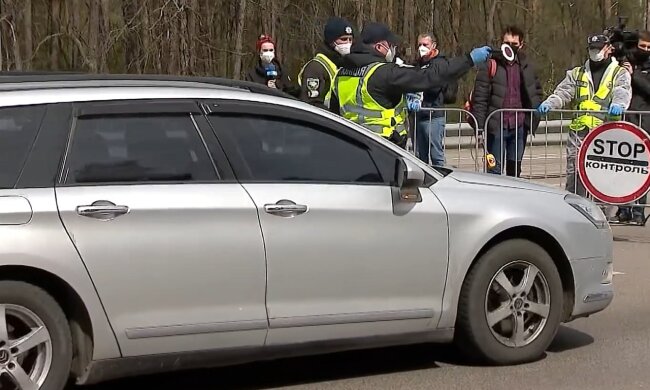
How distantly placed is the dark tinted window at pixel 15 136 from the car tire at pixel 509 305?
2367 mm

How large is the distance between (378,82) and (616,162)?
10.8 ft

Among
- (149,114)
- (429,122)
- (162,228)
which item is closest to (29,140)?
(149,114)

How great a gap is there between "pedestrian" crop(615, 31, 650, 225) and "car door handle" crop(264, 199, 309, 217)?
6349 mm

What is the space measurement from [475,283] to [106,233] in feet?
6.64

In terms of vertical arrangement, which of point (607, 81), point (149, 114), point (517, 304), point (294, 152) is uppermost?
point (149, 114)

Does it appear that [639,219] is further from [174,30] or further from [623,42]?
[174,30]

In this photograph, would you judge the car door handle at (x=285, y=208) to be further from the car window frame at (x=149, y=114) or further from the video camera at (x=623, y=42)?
the video camera at (x=623, y=42)

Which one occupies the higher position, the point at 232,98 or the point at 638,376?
the point at 232,98

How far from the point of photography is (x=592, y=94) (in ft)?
36.1

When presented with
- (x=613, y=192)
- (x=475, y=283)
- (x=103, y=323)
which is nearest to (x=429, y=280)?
(x=475, y=283)

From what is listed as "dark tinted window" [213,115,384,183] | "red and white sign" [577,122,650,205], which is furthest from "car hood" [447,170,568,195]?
"red and white sign" [577,122,650,205]

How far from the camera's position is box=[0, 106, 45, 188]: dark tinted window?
195 inches

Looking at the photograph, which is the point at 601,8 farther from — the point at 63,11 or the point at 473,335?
the point at 473,335

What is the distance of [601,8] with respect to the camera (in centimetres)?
3469
